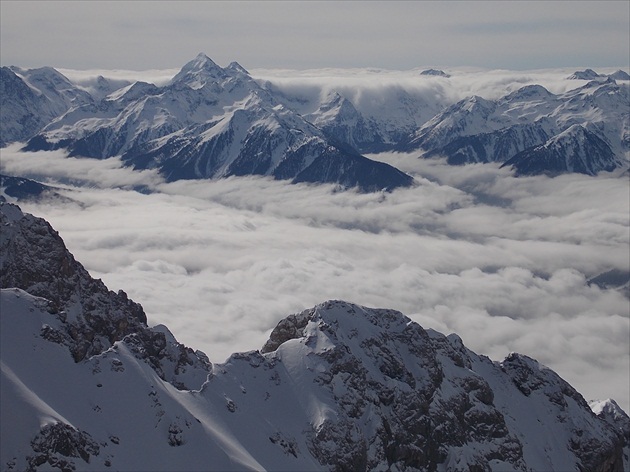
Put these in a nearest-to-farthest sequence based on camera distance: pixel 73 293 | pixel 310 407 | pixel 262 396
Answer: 1. pixel 310 407
2. pixel 262 396
3. pixel 73 293

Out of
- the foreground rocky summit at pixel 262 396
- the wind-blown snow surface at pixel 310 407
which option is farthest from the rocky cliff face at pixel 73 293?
the wind-blown snow surface at pixel 310 407

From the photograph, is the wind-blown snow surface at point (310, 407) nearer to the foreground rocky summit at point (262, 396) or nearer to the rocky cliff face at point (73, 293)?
the foreground rocky summit at point (262, 396)

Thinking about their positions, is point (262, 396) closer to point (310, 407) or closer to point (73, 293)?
point (310, 407)

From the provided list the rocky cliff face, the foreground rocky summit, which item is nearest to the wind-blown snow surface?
the foreground rocky summit

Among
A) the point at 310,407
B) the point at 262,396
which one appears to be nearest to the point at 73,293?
the point at 262,396

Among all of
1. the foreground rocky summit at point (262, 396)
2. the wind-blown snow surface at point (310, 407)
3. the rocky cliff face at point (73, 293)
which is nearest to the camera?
the wind-blown snow surface at point (310, 407)

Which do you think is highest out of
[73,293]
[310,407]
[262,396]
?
[73,293]

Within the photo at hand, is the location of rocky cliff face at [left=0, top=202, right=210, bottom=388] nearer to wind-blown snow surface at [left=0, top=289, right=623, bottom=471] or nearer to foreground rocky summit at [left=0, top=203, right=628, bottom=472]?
foreground rocky summit at [left=0, top=203, right=628, bottom=472]

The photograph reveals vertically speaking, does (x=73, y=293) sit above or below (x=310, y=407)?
above
